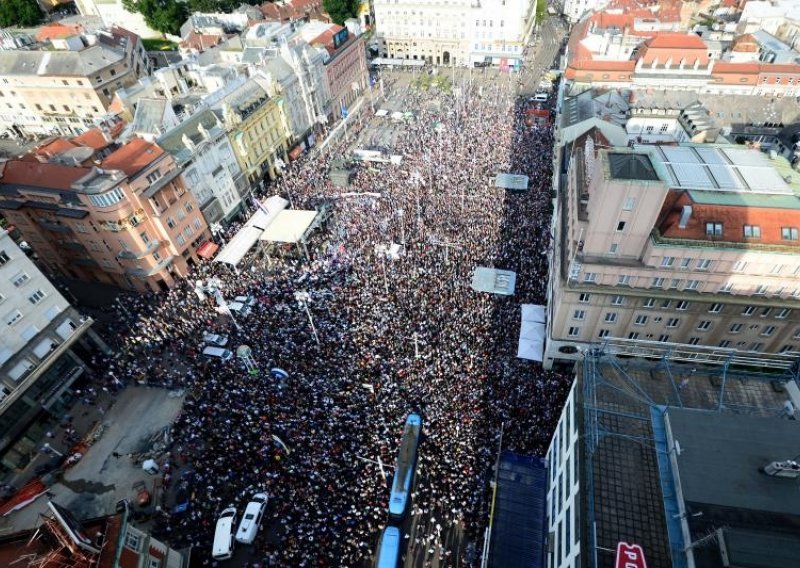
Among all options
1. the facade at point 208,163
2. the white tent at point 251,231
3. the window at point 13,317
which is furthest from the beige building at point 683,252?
the window at point 13,317

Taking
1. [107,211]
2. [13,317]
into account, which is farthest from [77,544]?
[107,211]

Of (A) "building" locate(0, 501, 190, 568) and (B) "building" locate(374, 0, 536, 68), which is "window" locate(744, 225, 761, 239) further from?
(B) "building" locate(374, 0, 536, 68)

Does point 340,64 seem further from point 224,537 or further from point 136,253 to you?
point 224,537

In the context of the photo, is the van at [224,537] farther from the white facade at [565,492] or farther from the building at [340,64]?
the building at [340,64]

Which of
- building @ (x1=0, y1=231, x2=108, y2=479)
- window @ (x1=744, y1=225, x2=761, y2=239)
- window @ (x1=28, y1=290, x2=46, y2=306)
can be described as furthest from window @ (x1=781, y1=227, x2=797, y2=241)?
window @ (x1=28, y1=290, x2=46, y2=306)

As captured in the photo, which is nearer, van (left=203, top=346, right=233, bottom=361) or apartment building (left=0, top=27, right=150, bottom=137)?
van (left=203, top=346, right=233, bottom=361)
